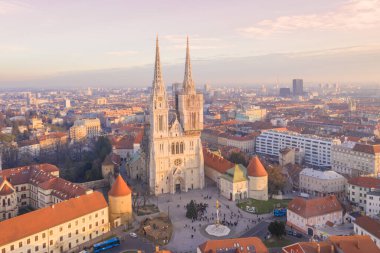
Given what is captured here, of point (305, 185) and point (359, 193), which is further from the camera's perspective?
point (305, 185)

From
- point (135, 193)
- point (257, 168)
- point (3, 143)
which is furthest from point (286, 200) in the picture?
point (3, 143)

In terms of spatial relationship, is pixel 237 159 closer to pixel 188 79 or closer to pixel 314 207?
pixel 188 79

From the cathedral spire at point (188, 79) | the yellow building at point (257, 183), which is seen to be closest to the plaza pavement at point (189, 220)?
the yellow building at point (257, 183)

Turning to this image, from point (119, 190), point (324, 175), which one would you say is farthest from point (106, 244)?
point (324, 175)

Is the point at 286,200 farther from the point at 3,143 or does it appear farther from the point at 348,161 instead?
the point at 3,143

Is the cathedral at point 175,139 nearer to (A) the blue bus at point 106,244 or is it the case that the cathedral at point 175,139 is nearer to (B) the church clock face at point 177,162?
(B) the church clock face at point 177,162

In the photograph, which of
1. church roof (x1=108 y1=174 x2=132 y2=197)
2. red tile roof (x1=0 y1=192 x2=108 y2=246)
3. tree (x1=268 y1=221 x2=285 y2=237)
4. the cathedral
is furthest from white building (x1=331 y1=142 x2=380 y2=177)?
red tile roof (x1=0 y1=192 x2=108 y2=246)
